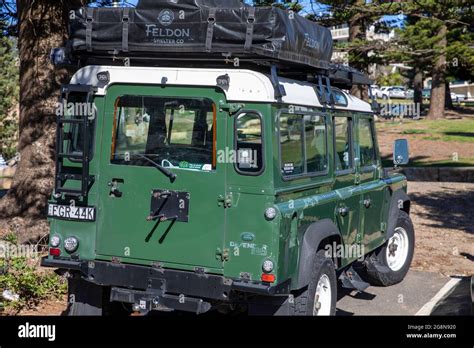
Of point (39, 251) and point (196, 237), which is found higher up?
point (196, 237)

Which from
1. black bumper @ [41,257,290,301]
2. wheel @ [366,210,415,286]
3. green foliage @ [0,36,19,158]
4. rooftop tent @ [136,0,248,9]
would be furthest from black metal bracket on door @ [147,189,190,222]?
green foliage @ [0,36,19,158]

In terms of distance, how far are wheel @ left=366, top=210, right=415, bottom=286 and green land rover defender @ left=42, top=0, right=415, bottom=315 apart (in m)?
2.07

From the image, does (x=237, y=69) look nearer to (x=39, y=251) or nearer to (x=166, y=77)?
(x=166, y=77)

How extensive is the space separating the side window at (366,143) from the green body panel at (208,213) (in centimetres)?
161

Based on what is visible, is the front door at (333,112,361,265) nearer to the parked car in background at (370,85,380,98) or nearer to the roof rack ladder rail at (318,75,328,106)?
the roof rack ladder rail at (318,75,328,106)

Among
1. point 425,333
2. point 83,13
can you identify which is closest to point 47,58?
point 83,13

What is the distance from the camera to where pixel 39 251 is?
27.4 ft

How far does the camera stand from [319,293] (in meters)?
5.70

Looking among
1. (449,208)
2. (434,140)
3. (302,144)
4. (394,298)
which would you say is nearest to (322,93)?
(302,144)

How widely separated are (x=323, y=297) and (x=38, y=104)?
5081 millimetres

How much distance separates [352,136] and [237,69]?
2.17 meters

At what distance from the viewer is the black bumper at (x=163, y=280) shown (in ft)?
16.5

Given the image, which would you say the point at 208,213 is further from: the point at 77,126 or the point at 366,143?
the point at 366,143

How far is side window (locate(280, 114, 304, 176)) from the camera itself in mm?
5312
